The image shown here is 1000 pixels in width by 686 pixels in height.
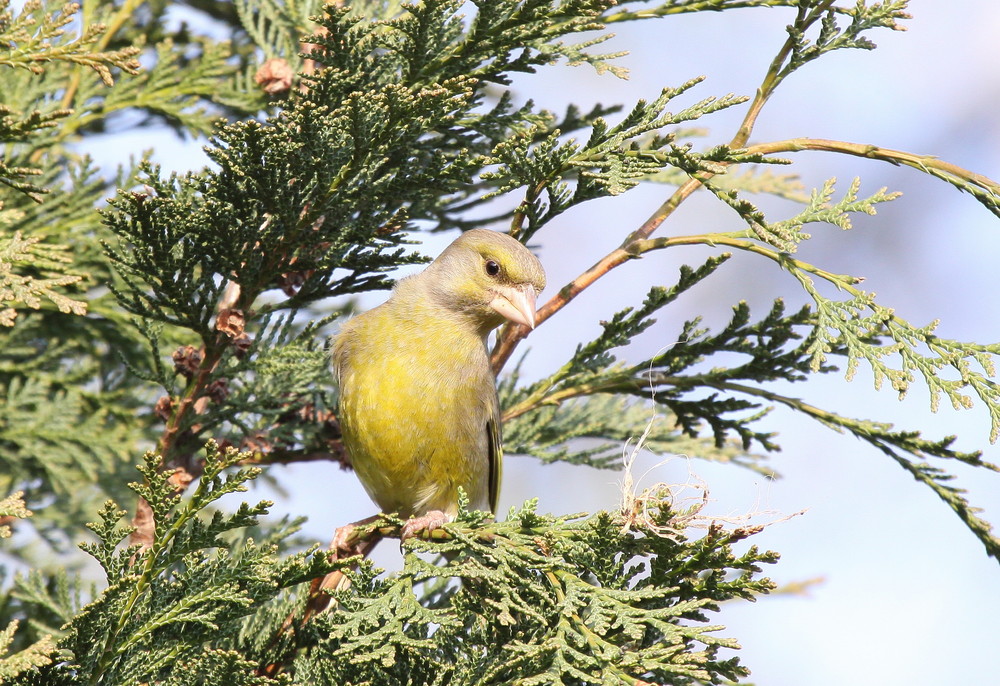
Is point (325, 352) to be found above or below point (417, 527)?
above

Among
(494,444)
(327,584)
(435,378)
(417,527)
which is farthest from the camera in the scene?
(494,444)

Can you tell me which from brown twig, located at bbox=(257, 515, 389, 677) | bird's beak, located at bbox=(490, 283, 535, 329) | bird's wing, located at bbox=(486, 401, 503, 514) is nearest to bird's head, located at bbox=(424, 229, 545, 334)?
bird's beak, located at bbox=(490, 283, 535, 329)

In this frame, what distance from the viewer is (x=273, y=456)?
409cm

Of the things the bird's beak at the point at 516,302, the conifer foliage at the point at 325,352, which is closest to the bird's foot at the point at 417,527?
the conifer foliage at the point at 325,352

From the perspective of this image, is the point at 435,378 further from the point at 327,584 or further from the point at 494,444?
the point at 327,584

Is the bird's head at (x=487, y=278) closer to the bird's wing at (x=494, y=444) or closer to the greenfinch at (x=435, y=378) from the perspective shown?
the greenfinch at (x=435, y=378)

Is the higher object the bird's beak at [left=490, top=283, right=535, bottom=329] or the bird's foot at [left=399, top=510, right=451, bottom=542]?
the bird's beak at [left=490, top=283, right=535, bottom=329]

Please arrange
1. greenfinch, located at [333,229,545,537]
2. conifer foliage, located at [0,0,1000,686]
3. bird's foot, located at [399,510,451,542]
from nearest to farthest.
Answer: conifer foliage, located at [0,0,1000,686] → bird's foot, located at [399,510,451,542] → greenfinch, located at [333,229,545,537]

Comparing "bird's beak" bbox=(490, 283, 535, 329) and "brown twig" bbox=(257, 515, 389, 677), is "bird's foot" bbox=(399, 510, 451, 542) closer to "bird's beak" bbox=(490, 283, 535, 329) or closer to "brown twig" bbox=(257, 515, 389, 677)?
"brown twig" bbox=(257, 515, 389, 677)

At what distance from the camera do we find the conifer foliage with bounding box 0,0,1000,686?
2.74 metres

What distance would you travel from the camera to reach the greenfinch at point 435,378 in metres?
3.90

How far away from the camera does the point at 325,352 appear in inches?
163

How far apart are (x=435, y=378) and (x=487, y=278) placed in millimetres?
558

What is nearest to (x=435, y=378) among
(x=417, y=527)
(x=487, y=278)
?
(x=487, y=278)
